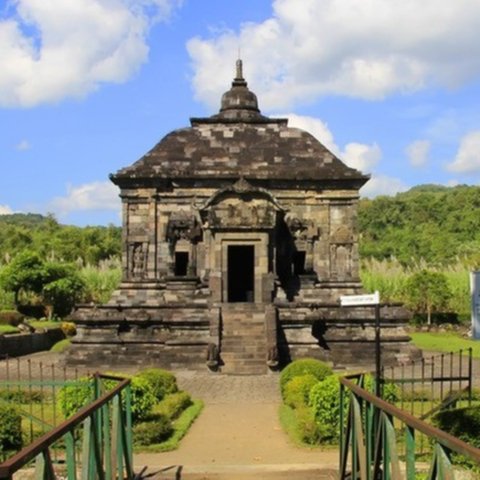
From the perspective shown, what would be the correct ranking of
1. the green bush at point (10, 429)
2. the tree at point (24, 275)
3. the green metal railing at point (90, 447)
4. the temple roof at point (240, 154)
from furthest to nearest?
the tree at point (24, 275) < the temple roof at point (240, 154) < the green bush at point (10, 429) < the green metal railing at point (90, 447)

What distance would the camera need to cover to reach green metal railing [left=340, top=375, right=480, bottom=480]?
13.7 feet

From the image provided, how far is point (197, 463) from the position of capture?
9500 millimetres

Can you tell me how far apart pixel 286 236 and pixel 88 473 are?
20532 millimetres

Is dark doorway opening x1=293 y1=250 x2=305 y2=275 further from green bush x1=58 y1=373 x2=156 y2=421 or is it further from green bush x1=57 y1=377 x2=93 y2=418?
green bush x1=57 y1=377 x2=93 y2=418

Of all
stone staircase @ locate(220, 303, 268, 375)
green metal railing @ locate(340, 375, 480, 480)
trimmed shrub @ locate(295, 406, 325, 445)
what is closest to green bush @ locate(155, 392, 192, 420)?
trimmed shrub @ locate(295, 406, 325, 445)

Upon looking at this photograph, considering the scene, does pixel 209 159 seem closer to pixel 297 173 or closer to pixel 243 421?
pixel 297 173

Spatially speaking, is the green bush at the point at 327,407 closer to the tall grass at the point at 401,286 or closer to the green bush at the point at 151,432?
the green bush at the point at 151,432

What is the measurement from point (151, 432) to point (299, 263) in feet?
53.2

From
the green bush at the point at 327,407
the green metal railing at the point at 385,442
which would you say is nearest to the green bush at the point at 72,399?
the green bush at the point at 327,407

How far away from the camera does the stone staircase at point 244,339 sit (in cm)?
2008

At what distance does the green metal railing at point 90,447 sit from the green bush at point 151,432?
5.74 ft

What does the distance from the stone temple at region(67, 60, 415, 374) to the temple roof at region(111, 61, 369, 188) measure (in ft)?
0.13

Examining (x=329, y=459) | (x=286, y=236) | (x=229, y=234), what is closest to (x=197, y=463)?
(x=329, y=459)

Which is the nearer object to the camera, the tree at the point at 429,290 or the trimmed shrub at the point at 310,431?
the trimmed shrub at the point at 310,431
